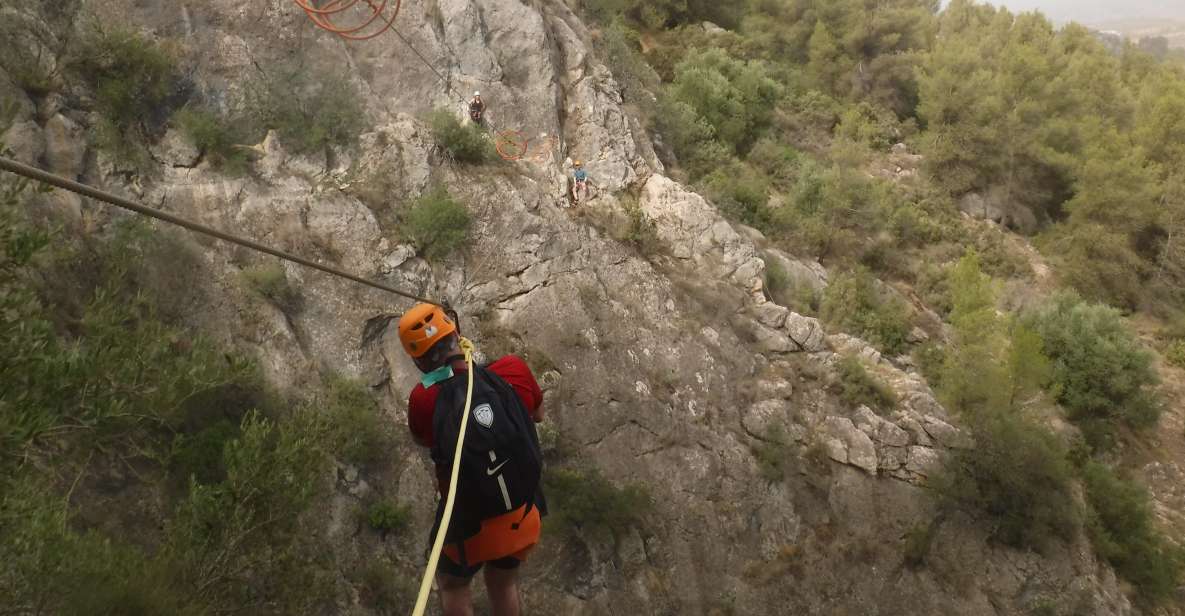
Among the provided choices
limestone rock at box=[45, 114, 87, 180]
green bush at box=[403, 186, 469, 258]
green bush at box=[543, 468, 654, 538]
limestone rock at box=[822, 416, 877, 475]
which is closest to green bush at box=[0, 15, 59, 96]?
limestone rock at box=[45, 114, 87, 180]

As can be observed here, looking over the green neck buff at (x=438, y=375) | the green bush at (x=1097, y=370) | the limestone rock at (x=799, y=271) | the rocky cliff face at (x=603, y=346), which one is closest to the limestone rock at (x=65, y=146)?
the rocky cliff face at (x=603, y=346)

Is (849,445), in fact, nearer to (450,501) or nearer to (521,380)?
(521,380)

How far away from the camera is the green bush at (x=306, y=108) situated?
10648mm

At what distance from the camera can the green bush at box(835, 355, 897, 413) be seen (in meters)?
11.0

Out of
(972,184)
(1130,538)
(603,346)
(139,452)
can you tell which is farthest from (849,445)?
(972,184)

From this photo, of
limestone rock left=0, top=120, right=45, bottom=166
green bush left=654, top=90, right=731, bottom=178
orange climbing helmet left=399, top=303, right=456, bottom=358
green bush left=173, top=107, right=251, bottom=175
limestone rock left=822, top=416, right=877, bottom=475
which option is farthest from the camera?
green bush left=654, top=90, right=731, bottom=178

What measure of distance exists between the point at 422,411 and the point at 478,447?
1.44 ft

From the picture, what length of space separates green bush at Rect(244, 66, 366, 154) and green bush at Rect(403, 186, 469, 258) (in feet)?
5.86

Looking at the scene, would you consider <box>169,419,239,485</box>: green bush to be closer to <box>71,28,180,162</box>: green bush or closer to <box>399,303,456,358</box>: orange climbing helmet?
<box>71,28,180,162</box>: green bush

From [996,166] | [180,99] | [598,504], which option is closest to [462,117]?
[180,99]

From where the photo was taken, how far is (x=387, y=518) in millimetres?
8109

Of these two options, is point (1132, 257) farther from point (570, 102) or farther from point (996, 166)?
point (570, 102)

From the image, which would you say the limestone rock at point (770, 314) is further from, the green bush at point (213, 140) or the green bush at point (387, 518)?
the green bush at point (213, 140)

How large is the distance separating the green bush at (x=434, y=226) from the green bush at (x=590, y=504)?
154 inches
